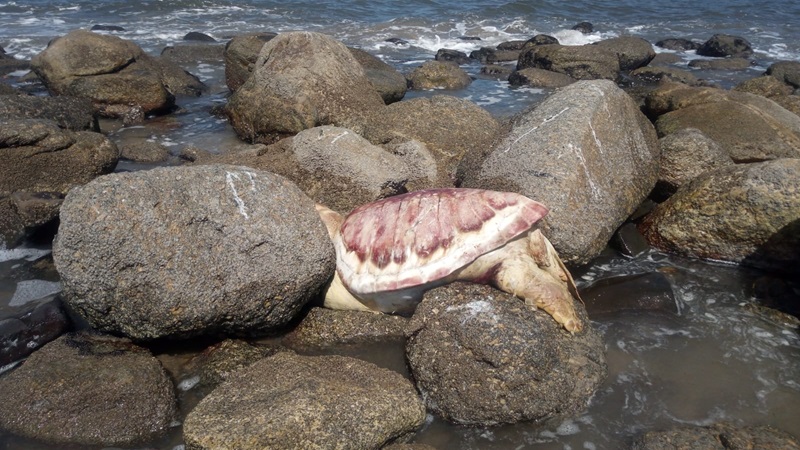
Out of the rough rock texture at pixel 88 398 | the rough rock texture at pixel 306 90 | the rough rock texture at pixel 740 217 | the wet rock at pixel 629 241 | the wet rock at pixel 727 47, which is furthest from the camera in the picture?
the wet rock at pixel 727 47

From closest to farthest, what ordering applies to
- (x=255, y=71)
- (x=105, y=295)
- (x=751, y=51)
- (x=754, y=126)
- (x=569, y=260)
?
(x=105, y=295) → (x=569, y=260) → (x=754, y=126) → (x=255, y=71) → (x=751, y=51)

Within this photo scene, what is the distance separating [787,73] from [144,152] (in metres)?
12.2

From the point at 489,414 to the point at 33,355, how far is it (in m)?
2.90

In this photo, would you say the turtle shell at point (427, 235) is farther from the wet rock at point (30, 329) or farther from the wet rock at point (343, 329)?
the wet rock at point (30, 329)

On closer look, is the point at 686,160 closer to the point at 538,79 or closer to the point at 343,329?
the point at 343,329

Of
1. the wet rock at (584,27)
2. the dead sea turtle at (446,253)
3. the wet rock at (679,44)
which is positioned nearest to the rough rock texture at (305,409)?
the dead sea turtle at (446,253)

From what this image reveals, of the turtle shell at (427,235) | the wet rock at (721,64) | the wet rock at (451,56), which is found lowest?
→ the wet rock at (451,56)

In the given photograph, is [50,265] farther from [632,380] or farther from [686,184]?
[686,184]

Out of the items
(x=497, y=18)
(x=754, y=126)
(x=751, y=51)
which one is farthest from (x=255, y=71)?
(x=497, y=18)

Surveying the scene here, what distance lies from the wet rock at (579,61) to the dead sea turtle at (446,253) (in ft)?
32.2

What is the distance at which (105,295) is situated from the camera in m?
4.04

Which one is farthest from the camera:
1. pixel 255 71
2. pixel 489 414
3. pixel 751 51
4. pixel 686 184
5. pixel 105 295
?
pixel 751 51

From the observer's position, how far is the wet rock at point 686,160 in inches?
247

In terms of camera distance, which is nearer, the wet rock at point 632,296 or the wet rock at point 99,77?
the wet rock at point 632,296
